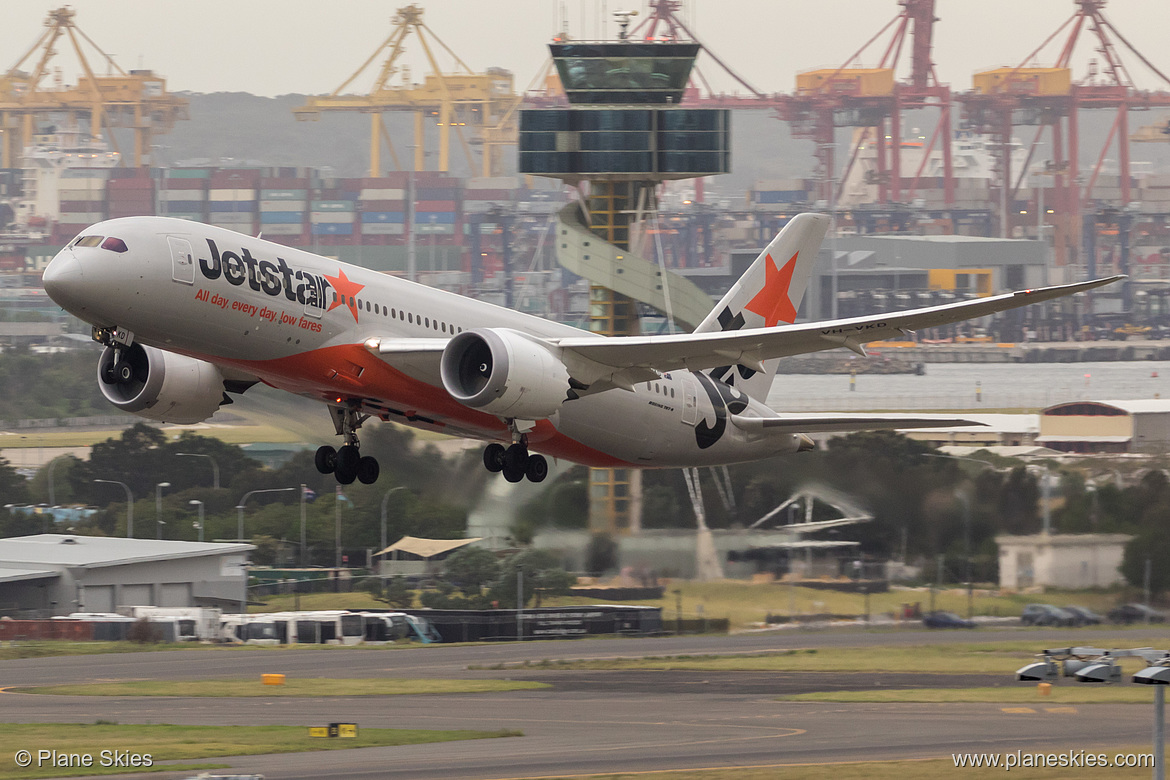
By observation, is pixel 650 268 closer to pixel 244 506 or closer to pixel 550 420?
pixel 244 506

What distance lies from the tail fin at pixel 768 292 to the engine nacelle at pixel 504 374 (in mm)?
9707

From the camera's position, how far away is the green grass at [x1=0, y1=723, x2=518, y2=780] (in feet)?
136

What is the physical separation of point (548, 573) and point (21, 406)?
90979 millimetres

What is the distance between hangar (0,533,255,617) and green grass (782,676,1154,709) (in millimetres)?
34857

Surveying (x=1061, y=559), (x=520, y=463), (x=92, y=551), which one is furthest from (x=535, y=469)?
(x=92, y=551)

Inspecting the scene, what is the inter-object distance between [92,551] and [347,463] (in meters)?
40.8

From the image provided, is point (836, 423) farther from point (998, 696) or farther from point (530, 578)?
point (530, 578)

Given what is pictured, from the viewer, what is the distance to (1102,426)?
413ft

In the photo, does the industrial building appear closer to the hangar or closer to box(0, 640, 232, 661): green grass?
the hangar

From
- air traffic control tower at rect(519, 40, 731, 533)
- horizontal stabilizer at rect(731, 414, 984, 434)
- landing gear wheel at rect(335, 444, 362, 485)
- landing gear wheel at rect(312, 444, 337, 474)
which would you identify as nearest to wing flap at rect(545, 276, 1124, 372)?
horizontal stabilizer at rect(731, 414, 984, 434)

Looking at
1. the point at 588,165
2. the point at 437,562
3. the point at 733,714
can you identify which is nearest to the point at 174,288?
the point at 733,714

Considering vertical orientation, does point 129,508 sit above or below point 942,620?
above

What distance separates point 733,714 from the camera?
49531 mm

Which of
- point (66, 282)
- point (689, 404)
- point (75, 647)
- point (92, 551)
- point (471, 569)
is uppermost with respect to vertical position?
point (66, 282)
